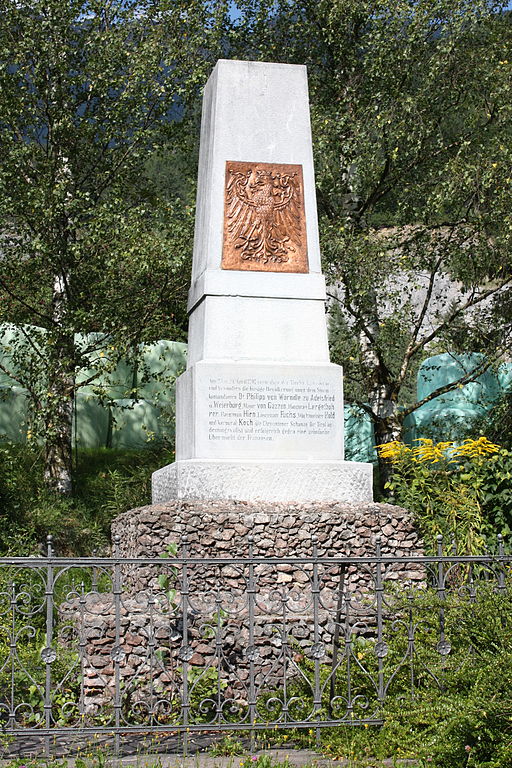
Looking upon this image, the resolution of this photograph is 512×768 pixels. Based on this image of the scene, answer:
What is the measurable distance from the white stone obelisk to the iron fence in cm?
93

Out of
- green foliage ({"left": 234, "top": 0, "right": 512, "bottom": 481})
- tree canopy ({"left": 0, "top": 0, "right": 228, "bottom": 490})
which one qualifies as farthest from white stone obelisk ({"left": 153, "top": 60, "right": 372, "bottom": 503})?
green foliage ({"left": 234, "top": 0, "right": 512, "bottom": 481})

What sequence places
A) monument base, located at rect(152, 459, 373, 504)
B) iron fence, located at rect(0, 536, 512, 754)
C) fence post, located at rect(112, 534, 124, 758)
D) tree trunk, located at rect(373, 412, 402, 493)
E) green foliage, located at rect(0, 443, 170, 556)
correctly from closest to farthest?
fence post, located at rect(112, 534, 124, 758) → iron fence, located at rect(0, 536, 512, 754) → monument base, located at rect(152, 459, 373, 504) → green foliage, located at rect(0, 443, 170, 556) → tree trunk, located at rect(373, 412, 402, 493)

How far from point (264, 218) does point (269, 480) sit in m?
2.55

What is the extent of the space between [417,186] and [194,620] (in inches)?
412

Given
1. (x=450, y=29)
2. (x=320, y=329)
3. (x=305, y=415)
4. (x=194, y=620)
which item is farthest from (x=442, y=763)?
(x=450, y=29)

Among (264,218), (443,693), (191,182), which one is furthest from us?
(191,182)

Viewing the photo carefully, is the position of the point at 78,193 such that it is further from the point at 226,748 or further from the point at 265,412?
the point at 226,748

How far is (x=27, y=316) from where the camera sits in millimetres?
14305

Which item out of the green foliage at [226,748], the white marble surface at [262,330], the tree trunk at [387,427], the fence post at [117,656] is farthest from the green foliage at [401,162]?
the green foliage at [226,748]

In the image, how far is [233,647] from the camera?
6.11m

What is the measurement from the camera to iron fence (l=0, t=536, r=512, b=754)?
16.7ft

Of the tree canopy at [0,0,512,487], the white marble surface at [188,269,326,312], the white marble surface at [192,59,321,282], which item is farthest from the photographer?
the tree canopy at [0,0,512,487]

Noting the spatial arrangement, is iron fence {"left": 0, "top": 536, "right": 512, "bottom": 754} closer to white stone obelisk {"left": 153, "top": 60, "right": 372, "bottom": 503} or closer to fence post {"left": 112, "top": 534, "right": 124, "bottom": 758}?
fence post {"left": 112, "top": 534, "right": 124, "bottom": 758}

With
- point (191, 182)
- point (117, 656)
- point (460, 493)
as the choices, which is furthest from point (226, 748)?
point (191, 182)
